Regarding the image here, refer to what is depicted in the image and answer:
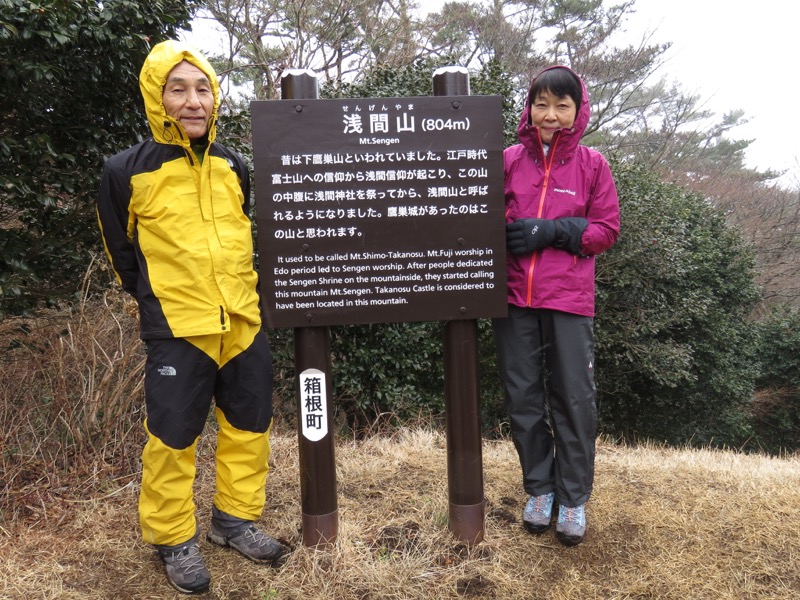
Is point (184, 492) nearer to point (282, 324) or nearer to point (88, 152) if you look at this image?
point (282, 324)

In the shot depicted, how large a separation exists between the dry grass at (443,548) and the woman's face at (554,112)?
1879mm

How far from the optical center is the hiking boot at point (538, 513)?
298 cm

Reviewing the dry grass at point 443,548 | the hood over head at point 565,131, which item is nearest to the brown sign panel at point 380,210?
the hood over head at point 565,131

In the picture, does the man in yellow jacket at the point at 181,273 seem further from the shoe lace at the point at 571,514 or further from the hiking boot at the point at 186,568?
the shoe lace at the point at 571,514

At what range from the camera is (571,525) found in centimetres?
289

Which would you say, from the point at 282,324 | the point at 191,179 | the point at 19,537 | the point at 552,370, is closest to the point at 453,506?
the point at 552,370

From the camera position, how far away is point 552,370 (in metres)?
2.91

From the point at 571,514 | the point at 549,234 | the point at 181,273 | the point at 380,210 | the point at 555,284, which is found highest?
the point at 380,210

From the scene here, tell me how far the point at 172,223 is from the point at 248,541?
4.67 ft

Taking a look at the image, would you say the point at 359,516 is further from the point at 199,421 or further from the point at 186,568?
the point at 199,421

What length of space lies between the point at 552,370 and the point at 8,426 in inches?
123

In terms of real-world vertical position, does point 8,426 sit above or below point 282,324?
below

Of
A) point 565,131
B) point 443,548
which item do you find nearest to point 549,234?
point 565,131

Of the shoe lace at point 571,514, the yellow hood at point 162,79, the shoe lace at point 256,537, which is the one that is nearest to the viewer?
the yellow hood at point 162,79
